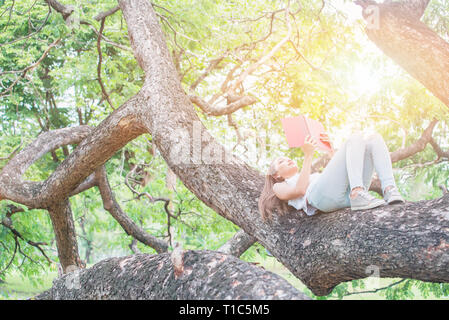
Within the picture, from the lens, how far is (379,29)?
3.09 metres

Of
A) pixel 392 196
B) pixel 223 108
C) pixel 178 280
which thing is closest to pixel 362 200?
pixel 392 196

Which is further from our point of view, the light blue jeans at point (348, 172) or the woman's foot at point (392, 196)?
the light blue jeans at point (348, 172)

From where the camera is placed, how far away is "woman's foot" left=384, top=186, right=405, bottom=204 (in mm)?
2305

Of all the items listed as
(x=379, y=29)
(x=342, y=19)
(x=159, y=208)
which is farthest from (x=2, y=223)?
(x=342, y=19)

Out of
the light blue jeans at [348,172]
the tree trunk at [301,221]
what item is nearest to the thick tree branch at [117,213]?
the tree trunk at [301,221]

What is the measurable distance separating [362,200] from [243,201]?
0.71 metres

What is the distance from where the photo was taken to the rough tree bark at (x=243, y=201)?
6.47 feet

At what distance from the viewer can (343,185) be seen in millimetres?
2518

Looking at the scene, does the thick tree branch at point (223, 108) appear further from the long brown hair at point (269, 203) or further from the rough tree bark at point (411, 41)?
the long brown hair at point (269, 203)

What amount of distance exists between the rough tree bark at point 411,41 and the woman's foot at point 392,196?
37.6 inches

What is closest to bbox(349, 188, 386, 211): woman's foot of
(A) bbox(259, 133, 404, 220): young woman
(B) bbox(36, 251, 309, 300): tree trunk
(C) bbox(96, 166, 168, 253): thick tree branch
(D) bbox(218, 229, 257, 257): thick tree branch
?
(A) bbox(259, 133, 404, 220): young woman

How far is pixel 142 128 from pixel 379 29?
199cm

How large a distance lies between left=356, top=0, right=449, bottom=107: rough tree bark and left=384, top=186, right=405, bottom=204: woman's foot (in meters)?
0.96

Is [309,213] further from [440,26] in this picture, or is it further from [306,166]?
[440,26]
